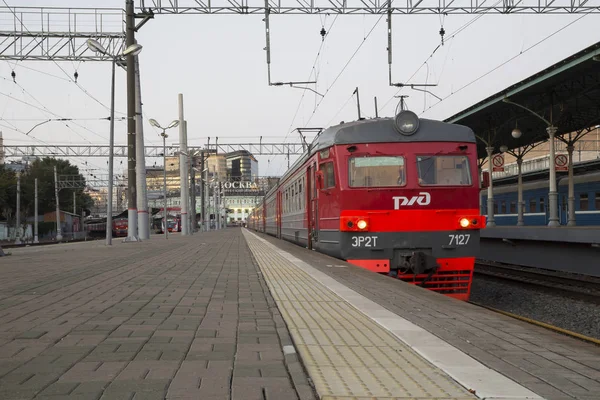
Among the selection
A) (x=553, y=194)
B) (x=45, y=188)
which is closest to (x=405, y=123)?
(x=553, y=194)

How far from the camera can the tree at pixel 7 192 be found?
50.7 meters

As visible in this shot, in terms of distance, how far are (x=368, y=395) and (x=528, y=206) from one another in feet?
96.5

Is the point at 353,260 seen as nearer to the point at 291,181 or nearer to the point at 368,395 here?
the point at 368,395

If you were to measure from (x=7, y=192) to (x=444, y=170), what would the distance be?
49746 mm

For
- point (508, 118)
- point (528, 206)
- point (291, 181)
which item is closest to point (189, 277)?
point (291, 181)

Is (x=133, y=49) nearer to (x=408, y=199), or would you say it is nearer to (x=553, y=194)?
(x=408, y=199)

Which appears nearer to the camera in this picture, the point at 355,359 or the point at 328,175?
the point at 355,359

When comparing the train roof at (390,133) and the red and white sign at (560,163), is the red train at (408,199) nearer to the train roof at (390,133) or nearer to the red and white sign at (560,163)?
the train roof at (390,133)

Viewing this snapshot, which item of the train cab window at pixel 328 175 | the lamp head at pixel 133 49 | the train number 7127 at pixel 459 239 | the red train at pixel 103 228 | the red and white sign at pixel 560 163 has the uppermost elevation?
the lamp head at pixel 133 49

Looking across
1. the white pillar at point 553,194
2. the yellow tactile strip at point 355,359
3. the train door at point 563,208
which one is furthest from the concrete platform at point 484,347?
the train door at point 563,208

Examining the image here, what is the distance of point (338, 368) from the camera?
4.12 m

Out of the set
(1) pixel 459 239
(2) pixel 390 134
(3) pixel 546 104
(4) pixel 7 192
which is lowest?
(1) pixel 459 239

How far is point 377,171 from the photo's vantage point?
1123 cm

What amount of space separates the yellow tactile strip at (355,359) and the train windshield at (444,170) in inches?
179
